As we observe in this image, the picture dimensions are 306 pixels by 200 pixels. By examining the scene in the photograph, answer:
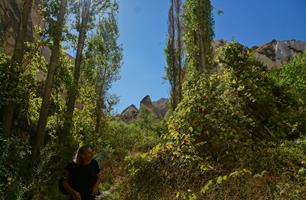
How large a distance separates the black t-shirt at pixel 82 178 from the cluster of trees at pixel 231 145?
1.63 meters

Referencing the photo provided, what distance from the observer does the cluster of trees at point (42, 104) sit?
25.2ft

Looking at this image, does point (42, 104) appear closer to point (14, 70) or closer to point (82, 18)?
point (14, 70)

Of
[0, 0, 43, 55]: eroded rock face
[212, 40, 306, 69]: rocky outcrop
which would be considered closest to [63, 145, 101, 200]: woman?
[0, 0, 43, 55]: eroded rock face

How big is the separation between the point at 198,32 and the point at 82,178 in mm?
15457

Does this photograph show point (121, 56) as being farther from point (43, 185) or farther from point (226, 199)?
point (226, 199)

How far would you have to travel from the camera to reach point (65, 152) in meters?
11.4

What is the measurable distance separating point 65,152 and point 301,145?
23.3 ft

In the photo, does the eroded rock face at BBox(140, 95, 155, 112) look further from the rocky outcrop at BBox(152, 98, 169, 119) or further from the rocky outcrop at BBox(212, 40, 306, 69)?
the rocky outcrop at BBox(212, 40, 306, 69)

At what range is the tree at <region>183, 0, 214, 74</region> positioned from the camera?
18.6m

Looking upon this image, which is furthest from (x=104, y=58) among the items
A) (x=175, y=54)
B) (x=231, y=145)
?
(x=231, y=145)

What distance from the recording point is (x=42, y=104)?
10672 millimetres

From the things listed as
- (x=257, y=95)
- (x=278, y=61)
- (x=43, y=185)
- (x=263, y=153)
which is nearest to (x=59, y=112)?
(x=43, y=185)

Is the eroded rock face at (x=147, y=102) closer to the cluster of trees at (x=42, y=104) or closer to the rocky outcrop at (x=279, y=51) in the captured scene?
the rocky outcrop at (x=279, y=51)

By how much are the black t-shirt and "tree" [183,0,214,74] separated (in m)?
14.2
